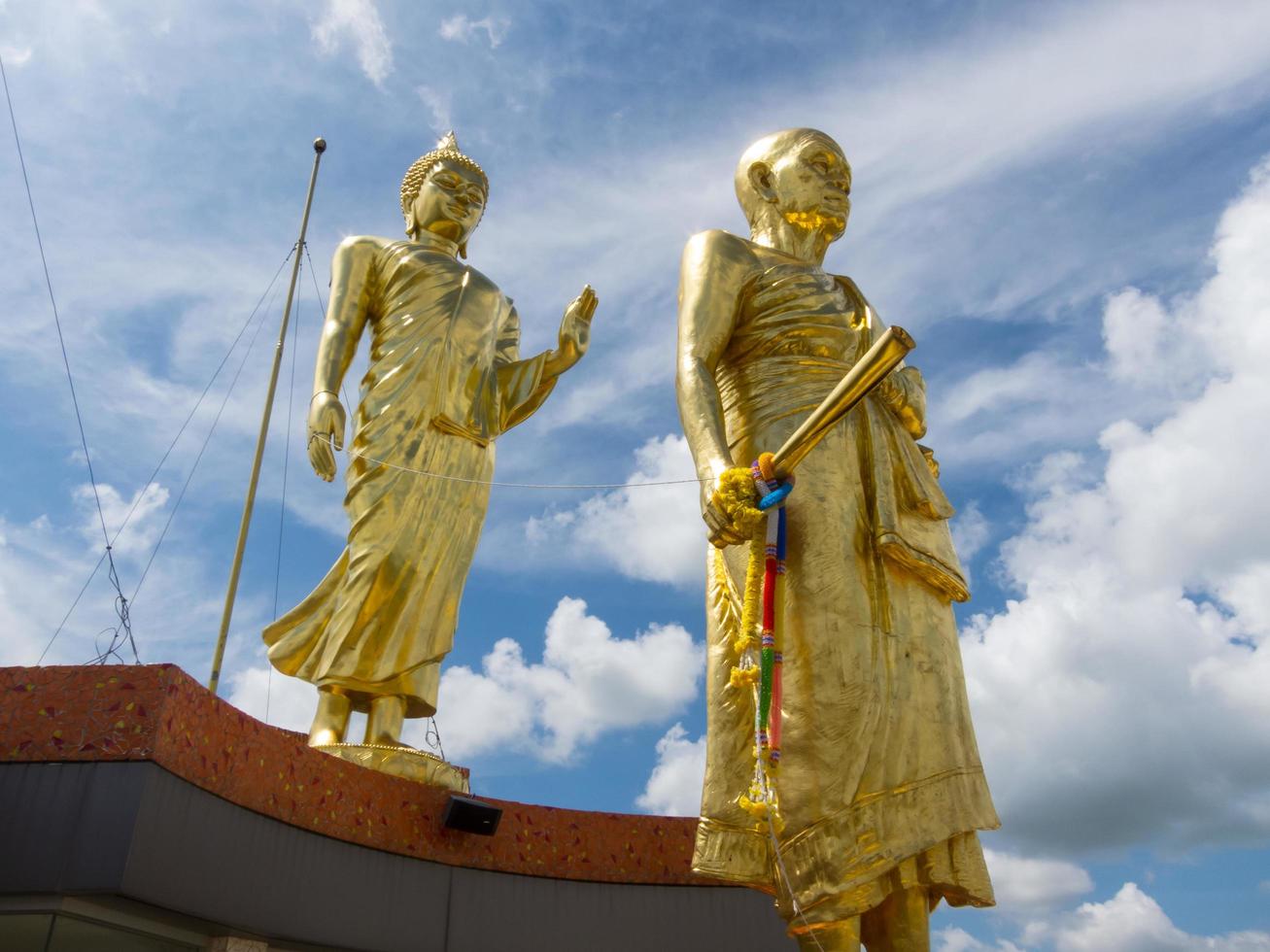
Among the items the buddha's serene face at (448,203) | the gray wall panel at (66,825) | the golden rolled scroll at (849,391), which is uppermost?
the buddha's serene face at (448,203)

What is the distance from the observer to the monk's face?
4.65 metres

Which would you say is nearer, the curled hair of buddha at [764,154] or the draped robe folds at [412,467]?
the curled hair of buddha at [764,154]

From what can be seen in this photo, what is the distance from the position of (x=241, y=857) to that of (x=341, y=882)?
56 cm

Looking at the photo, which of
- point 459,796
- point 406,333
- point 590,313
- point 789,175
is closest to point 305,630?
point 459,796

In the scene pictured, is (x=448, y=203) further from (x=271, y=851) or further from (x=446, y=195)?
(x=271, y=851)

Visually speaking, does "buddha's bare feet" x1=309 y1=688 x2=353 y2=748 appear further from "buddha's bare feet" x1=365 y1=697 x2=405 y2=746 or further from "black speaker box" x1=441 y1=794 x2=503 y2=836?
"black speaker box" x1=441 y1=794 x2=503 y2=836

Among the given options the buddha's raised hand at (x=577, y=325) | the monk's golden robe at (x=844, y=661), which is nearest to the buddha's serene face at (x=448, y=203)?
the buddha's raised hand at (x=577, y=325)

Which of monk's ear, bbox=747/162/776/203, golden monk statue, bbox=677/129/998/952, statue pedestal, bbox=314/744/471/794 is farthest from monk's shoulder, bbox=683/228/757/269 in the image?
statue pedestal, bbox=314/744/471/794

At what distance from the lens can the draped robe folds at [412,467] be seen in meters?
6.04

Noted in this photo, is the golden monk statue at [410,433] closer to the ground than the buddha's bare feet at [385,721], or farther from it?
farther from it

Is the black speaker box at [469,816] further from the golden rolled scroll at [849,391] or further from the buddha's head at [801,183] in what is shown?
the buddha's head at [801,183]

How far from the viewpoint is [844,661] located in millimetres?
3625

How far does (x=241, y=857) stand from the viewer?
4383 millimetres

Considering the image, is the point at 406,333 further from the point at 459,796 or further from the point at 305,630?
the point at 459,796
